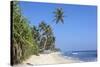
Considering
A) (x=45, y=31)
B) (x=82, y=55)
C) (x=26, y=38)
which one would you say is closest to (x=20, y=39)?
(x=26, y=38)

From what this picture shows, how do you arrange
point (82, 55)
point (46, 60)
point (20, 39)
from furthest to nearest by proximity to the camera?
point (82, 55) < point (46, 60) < point (20, 39)

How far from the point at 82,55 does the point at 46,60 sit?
525 mm

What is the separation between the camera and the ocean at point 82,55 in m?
3.23

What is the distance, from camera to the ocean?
10.6 ft

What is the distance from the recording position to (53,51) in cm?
317

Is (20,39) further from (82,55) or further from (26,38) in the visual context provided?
(82,55)

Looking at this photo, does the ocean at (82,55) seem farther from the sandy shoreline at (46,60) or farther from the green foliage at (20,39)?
the green foliage at (20,39)

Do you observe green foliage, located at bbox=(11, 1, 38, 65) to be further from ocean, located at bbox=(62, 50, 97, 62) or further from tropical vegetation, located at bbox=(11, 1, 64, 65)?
ocean, located at bbox=(62, 50, 97, 62)

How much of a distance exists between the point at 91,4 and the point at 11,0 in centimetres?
118

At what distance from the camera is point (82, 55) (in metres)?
3.29
